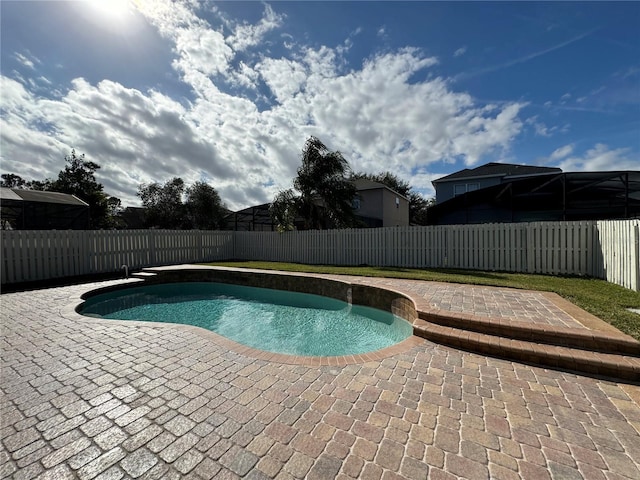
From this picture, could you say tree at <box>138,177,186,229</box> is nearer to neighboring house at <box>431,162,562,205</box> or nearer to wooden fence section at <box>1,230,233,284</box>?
wooden fence section at <box>1,230,233,284</box>

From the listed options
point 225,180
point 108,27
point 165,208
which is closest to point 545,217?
point 108,27

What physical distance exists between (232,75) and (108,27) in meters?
4.01

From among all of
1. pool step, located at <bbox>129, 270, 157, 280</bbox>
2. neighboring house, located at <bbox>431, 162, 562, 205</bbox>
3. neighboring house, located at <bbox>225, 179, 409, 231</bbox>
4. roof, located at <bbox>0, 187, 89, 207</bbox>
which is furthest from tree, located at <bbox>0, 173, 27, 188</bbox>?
neighboring house, located at <bbox>431, 162, 562, 205</bbox>

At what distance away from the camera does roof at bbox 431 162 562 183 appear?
17688 mm

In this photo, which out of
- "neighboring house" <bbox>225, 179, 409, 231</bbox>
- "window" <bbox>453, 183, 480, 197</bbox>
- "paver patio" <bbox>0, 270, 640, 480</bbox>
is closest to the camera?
"paver patio" <bbox>0, 270, 640, 480</bbox>

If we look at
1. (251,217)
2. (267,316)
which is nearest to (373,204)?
(251,217)

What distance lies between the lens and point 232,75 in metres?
9.63

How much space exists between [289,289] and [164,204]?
21.1m

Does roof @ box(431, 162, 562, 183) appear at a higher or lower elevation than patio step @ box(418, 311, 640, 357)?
higher

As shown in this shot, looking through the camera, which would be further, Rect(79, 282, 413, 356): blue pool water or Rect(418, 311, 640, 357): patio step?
Rect(79, 282, 413, 356): blue pool water

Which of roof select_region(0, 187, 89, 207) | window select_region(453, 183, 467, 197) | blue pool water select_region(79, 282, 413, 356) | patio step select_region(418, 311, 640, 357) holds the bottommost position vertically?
blue pool water select_region(79, 282, 413, 356)

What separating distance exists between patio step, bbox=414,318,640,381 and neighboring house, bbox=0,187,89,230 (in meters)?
18.8

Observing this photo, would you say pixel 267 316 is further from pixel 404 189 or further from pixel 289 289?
pixel 404 189

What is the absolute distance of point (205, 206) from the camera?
22.2 m
